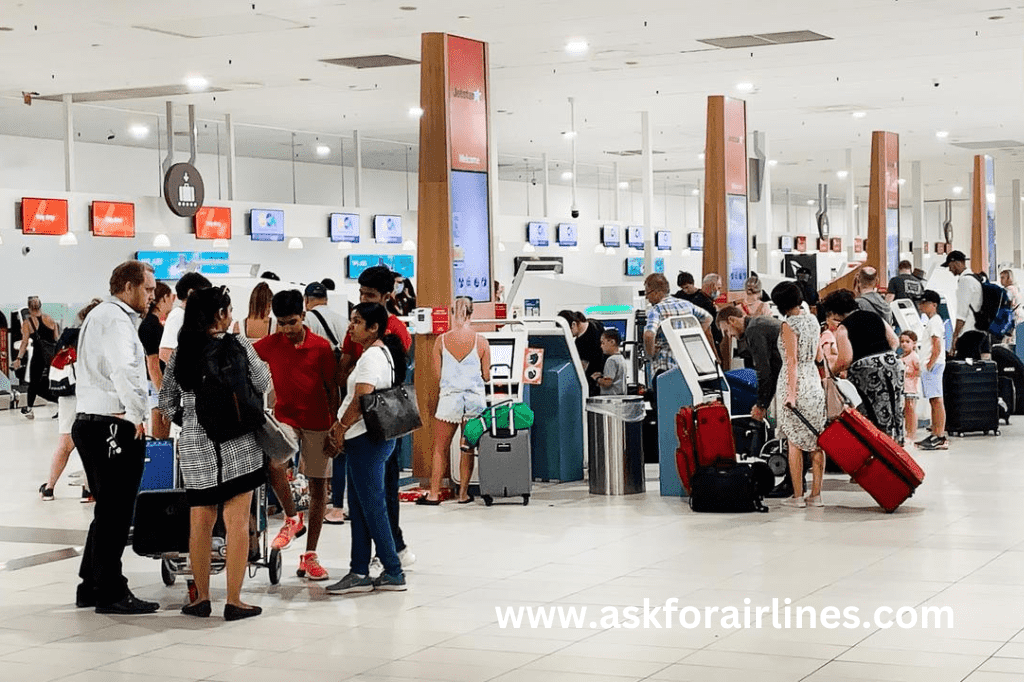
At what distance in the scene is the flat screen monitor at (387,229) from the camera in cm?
2323

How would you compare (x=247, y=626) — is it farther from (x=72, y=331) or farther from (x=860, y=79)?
(x=860, y=79)

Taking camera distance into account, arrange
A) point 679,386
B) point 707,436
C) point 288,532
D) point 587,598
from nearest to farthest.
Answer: point 587,598
point 288,532
point 707,436
point 679,386

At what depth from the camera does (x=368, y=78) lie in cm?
1653

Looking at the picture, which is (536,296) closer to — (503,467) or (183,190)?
(183,190)

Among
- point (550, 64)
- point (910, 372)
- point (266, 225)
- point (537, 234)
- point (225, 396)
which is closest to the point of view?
point (225, 396)

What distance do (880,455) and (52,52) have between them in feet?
30.4

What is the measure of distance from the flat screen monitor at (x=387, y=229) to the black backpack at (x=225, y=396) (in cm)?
1704

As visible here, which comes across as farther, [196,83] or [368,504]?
[196,83]

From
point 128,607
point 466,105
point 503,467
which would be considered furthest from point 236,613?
point 466,105

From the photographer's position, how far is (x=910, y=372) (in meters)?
12.5

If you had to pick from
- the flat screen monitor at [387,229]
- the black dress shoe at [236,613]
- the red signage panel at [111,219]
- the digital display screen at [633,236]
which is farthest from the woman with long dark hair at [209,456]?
the digital display screen at [633,236]

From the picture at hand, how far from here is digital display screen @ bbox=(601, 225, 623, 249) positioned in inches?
1125

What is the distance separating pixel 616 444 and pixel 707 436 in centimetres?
108

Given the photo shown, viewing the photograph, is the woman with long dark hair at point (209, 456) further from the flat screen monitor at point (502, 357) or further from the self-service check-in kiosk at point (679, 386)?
the flat screen monitor at point (502, 357)
